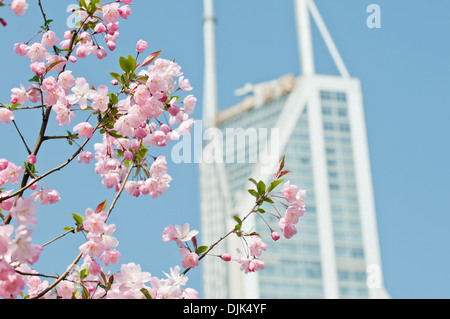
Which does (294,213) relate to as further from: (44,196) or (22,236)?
(22,236)

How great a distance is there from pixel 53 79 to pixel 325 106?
100 m

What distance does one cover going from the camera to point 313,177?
103 m

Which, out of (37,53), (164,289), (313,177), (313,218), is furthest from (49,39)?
(313,177)

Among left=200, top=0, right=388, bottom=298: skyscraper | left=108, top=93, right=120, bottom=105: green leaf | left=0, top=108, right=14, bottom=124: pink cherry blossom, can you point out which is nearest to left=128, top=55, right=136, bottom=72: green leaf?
left=108, top=93, right=120, bottom=105: green leaf

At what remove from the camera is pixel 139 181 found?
3736mm

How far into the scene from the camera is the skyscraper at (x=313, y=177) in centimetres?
9662

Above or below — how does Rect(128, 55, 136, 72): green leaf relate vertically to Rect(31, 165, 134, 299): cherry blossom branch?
above

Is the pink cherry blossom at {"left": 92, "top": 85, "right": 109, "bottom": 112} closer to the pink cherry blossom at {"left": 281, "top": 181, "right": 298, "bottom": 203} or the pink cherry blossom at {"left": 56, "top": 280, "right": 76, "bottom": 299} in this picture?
the pink cherry blossom at {"left": 56, "top": 280, "right": 76, "bottom": 299}

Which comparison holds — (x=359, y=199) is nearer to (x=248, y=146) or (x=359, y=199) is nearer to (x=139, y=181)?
(x=248, y=146)

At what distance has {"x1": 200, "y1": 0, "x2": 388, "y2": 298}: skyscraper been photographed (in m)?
96.6

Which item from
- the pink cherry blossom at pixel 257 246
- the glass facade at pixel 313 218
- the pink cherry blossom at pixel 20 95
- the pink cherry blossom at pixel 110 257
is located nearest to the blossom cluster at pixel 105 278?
the pink cherry blossom at pixel 110 257

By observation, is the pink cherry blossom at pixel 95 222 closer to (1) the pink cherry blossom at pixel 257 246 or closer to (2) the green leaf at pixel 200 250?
(2) the green leaf at pixel 200 250

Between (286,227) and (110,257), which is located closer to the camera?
(110,257)
